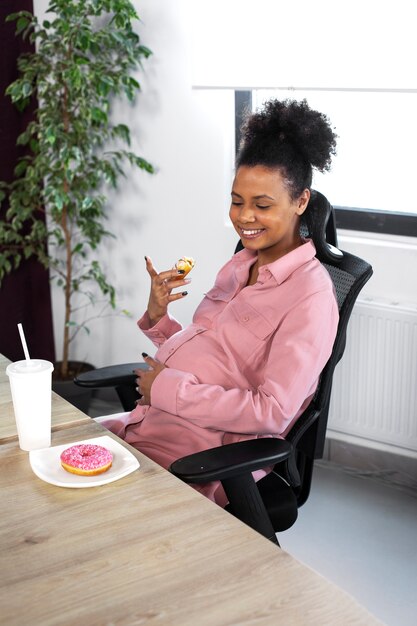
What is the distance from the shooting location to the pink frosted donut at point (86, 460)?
1.48 metres

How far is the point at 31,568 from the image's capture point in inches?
47.7

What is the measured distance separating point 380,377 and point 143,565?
5.93 feet

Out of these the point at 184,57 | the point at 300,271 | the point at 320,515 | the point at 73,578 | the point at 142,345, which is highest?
the point at 184,57

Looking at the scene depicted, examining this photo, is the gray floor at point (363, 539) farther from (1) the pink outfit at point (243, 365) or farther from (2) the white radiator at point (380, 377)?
(1) the pink outfit at point (243, 365)

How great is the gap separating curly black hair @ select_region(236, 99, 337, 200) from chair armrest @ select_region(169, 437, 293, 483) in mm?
604

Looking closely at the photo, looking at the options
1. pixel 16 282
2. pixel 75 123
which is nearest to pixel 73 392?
pixel 16 282

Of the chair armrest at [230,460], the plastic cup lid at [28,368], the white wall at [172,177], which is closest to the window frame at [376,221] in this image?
the white wall at [172,177]

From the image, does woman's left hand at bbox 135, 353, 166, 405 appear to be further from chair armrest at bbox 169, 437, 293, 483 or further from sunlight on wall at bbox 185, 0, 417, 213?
sunlight on wall at bbox 185, 0, 417, 213

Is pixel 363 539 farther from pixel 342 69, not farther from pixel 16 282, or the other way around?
pixel 16 282

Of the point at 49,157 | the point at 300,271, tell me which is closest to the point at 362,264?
the point at 300,271

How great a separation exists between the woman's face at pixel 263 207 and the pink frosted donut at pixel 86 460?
65 cm

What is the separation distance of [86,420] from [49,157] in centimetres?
192

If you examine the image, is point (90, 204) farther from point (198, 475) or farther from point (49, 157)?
point (198, 475)

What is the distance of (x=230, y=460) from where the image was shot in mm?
1565
